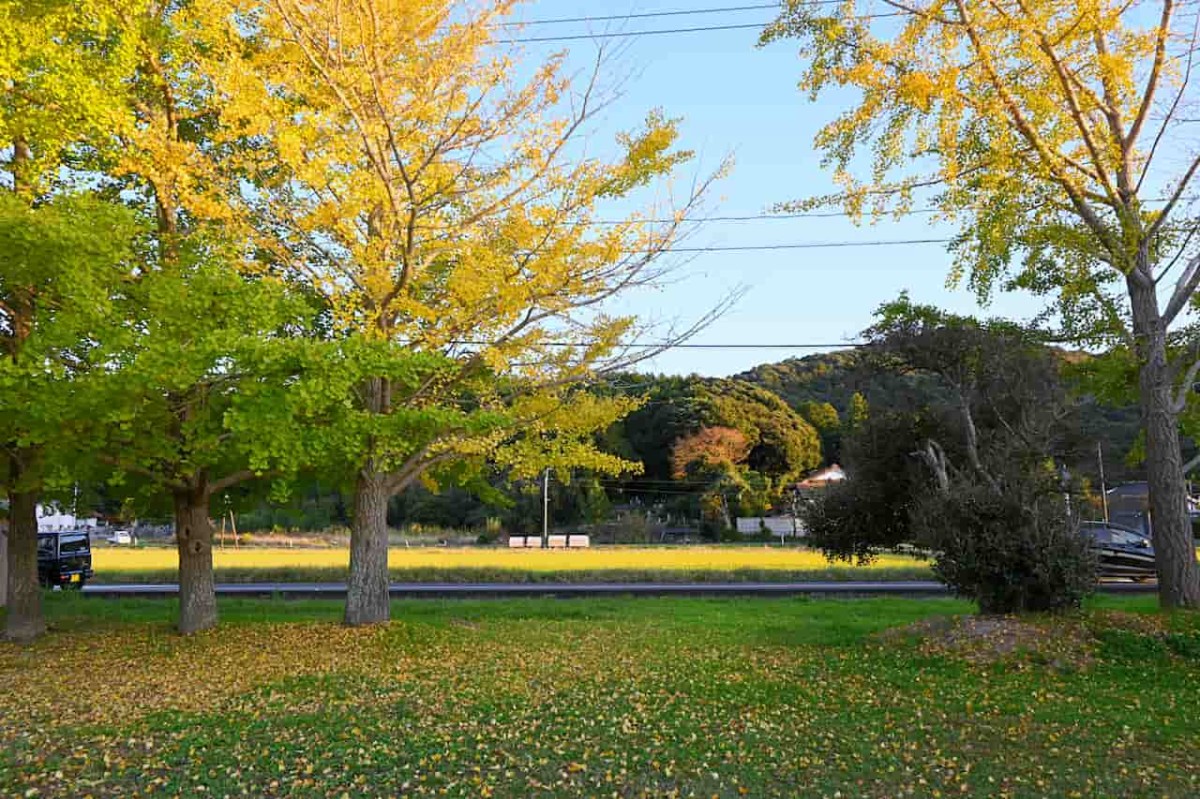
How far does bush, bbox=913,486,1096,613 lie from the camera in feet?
33.6

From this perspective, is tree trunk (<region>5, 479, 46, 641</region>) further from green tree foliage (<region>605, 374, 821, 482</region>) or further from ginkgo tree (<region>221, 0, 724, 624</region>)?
green tree foliage (<region>605, 374, 821, 482</region>)

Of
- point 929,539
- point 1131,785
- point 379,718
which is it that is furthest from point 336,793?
point 929,539

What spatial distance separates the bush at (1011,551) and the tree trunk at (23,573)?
1254 cm

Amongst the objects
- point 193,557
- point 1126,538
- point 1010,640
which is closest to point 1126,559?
point 1126,538

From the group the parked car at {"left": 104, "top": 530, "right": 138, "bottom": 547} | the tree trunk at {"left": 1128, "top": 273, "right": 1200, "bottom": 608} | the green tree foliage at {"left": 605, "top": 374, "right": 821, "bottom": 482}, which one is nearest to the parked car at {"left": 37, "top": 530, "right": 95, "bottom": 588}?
the tree trunk at {"left": 1128, "top": 273, "right": 1200, "bottom": 608}

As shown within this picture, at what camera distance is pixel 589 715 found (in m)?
7.16

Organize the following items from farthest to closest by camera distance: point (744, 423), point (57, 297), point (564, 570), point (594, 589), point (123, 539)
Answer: point (123, 539) < point (744, 423) < point (564, 570) < point (594, 589) < point (57, 297)

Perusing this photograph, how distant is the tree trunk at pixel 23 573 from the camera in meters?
11.8

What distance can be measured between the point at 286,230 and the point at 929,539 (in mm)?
9336

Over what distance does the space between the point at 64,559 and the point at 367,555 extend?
16.6m

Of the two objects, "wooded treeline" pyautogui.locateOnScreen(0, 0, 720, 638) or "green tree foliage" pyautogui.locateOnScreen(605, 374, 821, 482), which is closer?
"wooded treeline" pyautogui.locateOnScreen(0, 0, 720, 638)

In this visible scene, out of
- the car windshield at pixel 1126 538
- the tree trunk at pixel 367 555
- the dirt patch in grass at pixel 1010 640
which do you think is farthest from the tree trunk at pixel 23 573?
the car windshield at pixel 1126 538

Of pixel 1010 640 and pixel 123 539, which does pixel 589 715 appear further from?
pixel 123 539

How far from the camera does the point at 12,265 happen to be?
8.77 m
